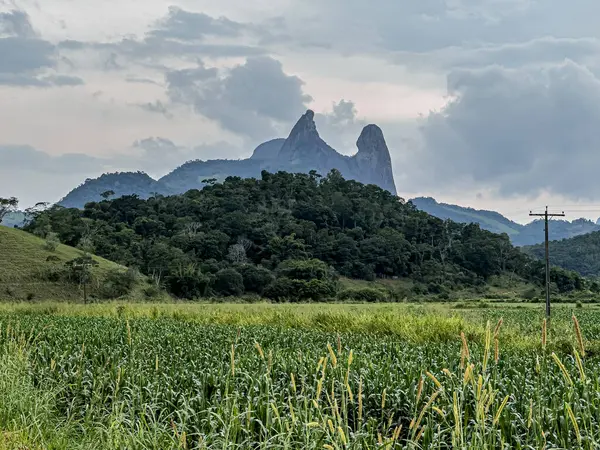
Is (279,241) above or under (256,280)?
above

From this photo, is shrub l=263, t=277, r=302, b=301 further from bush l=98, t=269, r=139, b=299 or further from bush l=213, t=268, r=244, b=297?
bush l=98, t=269, r=139, b=299

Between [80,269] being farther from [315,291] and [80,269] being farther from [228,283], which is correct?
[315,291]

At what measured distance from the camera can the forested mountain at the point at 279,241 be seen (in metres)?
63.4

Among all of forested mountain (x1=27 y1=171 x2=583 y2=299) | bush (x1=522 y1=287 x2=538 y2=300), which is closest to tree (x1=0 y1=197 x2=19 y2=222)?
forested mountain (x1=27 y1=171 x2=583 y2=299)

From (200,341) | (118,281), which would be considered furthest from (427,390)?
→ (118,281)

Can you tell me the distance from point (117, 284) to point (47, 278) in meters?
6.29

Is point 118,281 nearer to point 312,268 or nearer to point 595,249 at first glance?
point 312,268

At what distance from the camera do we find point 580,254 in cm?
9681

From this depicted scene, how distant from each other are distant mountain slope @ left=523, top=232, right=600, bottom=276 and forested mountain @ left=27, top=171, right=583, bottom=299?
20.9 m

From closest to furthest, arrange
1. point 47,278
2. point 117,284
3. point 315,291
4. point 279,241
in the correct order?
1. point 47,278
2. point 117,284
3. point 315,291
4. point 279,241

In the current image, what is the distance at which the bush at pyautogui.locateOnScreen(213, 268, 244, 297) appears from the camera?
61.7 meters

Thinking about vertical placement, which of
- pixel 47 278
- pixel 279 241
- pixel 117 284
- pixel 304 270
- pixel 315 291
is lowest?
pixel 315 291

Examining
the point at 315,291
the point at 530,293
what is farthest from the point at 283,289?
the point at 530,293

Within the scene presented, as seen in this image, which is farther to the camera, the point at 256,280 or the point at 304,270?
the point at 304,270
